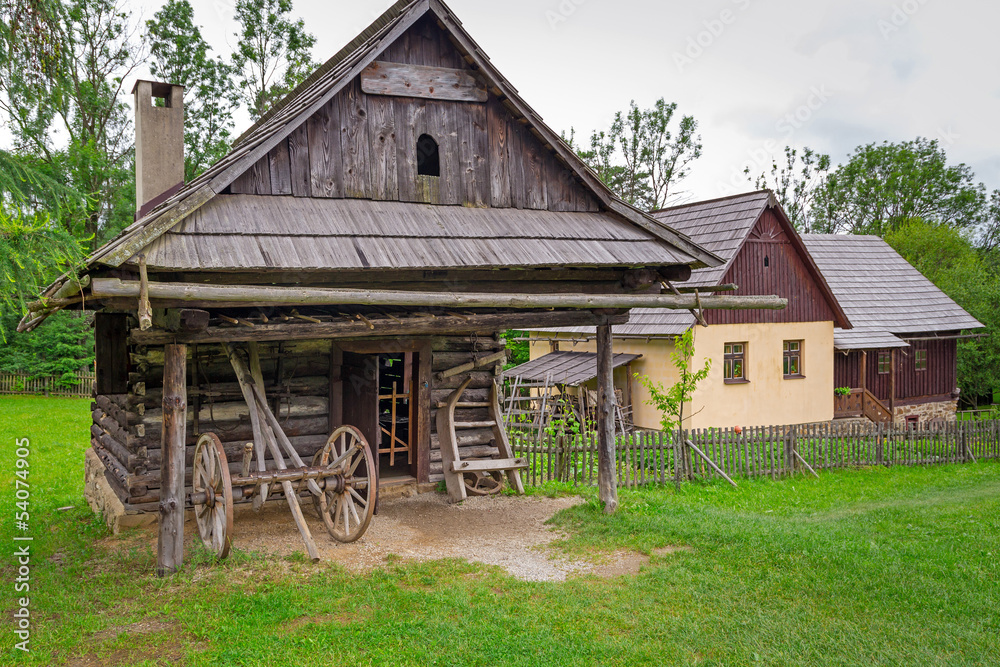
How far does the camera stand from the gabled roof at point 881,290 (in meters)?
23.6

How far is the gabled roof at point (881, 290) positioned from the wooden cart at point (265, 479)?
20.0m

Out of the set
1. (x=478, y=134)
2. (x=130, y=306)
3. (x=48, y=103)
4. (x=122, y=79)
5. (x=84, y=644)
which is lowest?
(x=84, y=644)

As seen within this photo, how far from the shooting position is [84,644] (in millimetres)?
5570

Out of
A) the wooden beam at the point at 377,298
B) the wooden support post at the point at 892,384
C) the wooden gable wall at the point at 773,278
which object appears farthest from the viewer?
the wooden support post at the point at 892,384

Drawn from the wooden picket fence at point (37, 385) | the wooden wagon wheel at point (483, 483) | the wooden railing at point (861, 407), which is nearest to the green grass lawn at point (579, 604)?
the wooden wagon wheel at point (483, 483)

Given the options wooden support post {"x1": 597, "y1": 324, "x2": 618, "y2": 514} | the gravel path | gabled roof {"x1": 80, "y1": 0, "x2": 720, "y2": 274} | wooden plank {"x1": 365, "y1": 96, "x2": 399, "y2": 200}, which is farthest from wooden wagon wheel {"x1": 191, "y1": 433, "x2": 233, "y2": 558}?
wooden support post {"x1": 597, "y1": 324, "x2": 618, "y2": 514}

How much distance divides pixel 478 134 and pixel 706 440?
7.72 m

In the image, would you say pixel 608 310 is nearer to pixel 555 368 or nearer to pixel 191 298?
pixel 191 298

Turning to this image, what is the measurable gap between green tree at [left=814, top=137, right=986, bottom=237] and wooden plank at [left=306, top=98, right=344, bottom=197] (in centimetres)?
4391

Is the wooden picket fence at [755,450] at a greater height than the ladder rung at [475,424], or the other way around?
the ladder rung at [475,424]

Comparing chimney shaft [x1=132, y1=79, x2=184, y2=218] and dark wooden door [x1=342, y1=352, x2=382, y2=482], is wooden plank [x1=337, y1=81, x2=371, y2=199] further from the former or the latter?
chimney shaft [x1=132, y1=79, x2=184, y2=218]

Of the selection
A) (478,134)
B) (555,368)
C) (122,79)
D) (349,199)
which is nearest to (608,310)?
(478,134)

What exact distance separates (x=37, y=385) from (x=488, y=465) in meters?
23.9

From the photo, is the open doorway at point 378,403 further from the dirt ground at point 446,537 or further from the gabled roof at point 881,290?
the gabled roof at point 881,290
